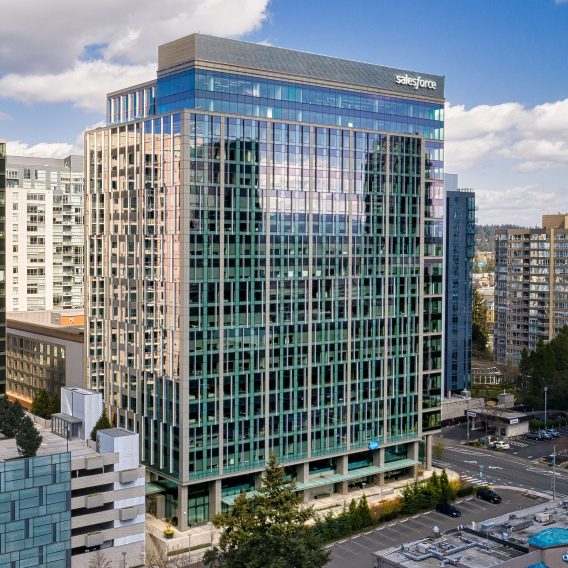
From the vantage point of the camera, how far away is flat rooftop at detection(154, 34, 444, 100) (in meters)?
98.2

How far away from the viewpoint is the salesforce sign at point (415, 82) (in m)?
117

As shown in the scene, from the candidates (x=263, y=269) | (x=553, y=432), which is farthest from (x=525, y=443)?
(x=263, y=269)

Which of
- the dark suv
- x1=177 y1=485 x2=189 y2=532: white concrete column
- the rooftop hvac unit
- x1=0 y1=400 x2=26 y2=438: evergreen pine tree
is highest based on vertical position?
x1=0 y1=400 x2=26 y2=438: evergreen pine tree

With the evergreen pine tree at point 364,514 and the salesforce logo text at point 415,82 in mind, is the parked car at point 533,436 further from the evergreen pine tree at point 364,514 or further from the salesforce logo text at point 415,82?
the salesforce logo text at point 415,82

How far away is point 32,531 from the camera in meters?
77.5

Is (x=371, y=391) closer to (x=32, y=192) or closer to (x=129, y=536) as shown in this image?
(x=129, y=536)

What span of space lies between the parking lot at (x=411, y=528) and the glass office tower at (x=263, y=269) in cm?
1011

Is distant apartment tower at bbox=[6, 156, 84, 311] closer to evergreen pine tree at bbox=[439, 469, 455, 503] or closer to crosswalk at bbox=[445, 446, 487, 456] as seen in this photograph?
crosswalk at bbox=[445, 446, 487, 456]

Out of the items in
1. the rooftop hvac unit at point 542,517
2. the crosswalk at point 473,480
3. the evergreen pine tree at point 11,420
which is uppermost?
the evergreen pine tree at point 11,420

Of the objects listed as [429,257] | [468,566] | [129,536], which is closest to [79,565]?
[129,536]

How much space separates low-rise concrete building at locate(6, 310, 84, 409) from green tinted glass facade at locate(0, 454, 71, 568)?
1599 inches

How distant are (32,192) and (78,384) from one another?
64.4 metres

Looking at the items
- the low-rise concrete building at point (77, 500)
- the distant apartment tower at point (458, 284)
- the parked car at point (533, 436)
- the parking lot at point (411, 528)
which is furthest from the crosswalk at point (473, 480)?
the low-rise concrete building at point (77, 500)

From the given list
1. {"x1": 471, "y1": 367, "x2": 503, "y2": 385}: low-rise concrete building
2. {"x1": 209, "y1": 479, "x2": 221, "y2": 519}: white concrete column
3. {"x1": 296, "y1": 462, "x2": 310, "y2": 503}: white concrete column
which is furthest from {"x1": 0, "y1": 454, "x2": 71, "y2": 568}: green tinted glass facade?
{"x1": 471, "y1": 367, "x2": 503, "y2": 385}: low-rise concrete building
